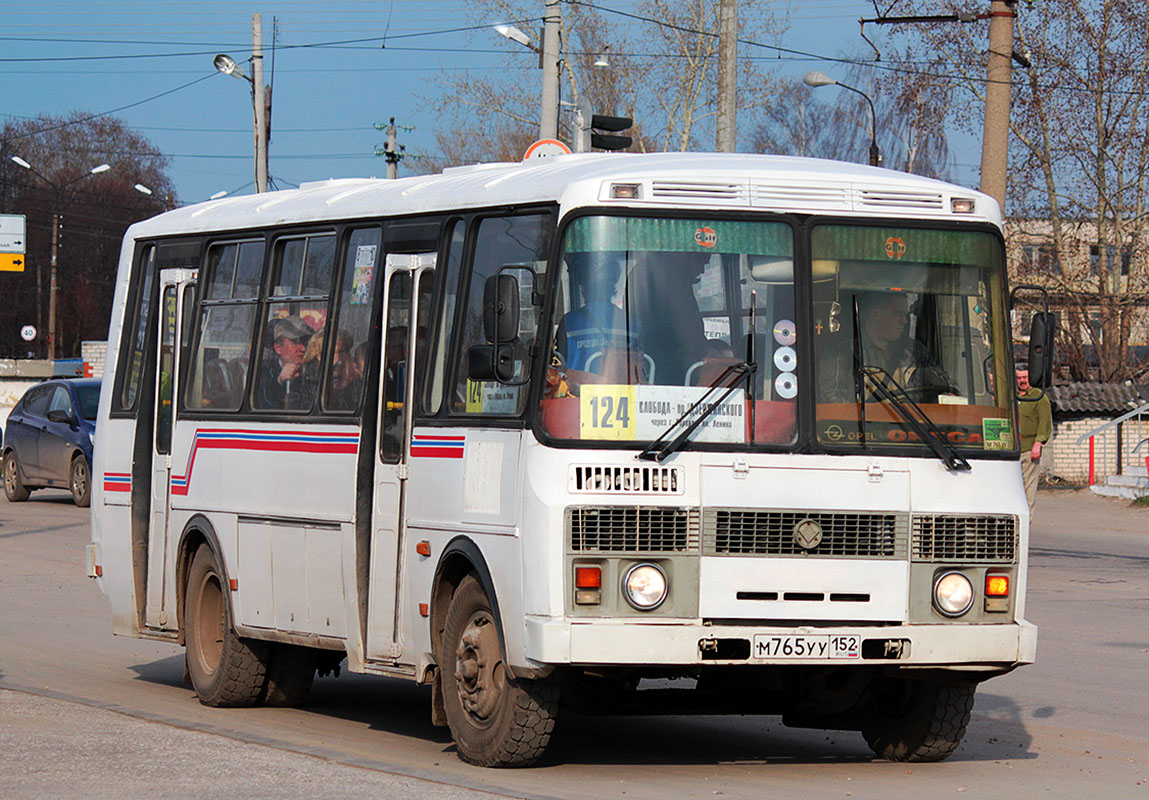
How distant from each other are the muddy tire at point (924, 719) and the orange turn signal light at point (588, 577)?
1872 mm

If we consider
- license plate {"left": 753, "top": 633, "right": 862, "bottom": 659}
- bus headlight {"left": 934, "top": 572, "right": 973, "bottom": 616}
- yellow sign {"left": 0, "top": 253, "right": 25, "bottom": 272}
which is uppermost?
yellow sign {"left": 0, "top": 253, "right": 25, "bottom": 272}

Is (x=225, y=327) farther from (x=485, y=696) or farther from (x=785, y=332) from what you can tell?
(x=785, y=332)

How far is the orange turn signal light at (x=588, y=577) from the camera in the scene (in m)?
7.98

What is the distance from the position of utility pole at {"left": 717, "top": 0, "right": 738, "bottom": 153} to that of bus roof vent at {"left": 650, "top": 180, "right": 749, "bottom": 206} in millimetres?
14523

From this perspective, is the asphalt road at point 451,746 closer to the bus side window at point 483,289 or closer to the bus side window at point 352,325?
the bus side window at point 483,289

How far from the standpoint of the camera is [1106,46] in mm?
42844

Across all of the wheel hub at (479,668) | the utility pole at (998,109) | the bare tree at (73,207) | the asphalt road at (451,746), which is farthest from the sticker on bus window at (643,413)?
the bare tree at (73,207)

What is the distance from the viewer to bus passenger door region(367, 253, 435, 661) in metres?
9.48

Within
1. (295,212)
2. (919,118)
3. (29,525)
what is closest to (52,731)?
(295,212)

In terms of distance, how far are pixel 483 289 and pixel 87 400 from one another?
1988 centimetres

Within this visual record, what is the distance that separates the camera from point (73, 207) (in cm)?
9031

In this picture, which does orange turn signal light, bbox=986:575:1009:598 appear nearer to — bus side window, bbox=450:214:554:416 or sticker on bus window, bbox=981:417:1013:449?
sticker on bus window, bbox=981:417:1013:449

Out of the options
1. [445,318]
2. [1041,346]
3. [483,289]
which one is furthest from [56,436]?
[1041,346]

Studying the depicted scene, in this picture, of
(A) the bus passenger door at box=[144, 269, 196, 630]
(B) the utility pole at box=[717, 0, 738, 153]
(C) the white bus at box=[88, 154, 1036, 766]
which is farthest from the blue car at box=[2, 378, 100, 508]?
(C) the white bus at box=[88, 154, 1036, 766]
